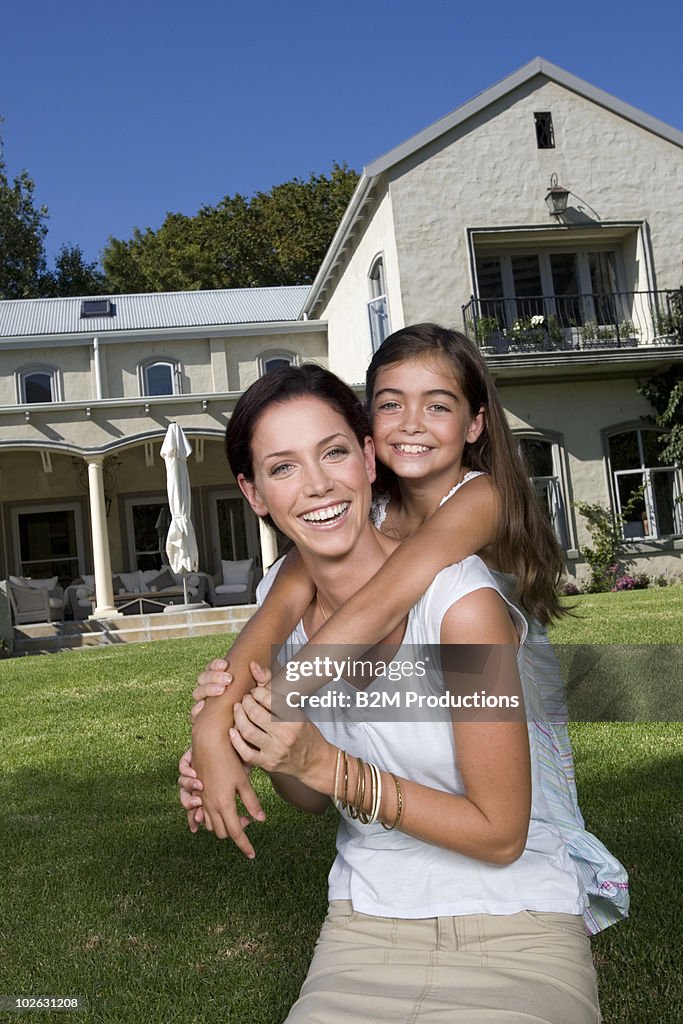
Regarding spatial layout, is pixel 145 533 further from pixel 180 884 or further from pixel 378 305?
pixel 180 884

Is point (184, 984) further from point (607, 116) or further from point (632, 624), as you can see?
point (607, 116)

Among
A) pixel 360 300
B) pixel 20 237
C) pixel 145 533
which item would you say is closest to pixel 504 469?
pixel 360 300

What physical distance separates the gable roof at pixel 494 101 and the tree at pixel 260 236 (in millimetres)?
14892

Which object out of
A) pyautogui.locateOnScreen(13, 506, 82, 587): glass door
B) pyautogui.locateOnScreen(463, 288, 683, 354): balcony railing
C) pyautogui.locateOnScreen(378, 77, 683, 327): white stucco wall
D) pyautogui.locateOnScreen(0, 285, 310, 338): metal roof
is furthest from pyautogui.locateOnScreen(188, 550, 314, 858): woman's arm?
pyautogui.locateOnScreen(0, 285, 310, 338): metal roof

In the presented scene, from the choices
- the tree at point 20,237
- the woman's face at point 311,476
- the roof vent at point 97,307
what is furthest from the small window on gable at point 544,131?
the tree at point 20,237

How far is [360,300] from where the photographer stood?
65.1 ft

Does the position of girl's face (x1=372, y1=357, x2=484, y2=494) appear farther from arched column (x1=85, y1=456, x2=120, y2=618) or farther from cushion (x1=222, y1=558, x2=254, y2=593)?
cushion (x1=222, y1=558, x2=254, y2=593)

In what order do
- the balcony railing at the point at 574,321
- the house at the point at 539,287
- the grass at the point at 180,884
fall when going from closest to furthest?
the grass at the point at 180,884, the house at the point at 539,287, the balcony railing at the point at 574,321

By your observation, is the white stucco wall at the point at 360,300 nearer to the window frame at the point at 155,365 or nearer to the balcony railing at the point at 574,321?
the balcony railing at the point at 574,321

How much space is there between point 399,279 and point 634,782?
45.1ft

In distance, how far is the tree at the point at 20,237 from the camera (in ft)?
117

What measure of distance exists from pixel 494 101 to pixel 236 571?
10133 mm

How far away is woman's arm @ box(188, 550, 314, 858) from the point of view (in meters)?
1.60

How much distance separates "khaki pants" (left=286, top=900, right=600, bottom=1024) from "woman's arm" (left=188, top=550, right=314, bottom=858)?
0.25 m
